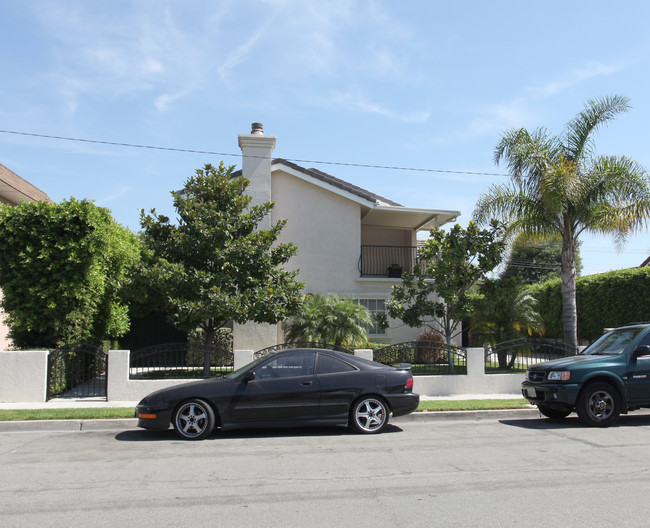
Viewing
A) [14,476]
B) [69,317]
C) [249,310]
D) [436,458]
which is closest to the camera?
[14,476]

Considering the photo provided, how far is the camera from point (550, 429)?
9.52 metres

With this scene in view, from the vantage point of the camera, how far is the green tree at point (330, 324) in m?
16.2

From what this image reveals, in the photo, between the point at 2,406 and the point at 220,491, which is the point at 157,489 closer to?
the point at 220,491

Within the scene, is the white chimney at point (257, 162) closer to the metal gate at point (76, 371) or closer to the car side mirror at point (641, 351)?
the metal gate at point (76, 371)

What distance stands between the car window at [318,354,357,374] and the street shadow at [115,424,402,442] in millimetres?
1008

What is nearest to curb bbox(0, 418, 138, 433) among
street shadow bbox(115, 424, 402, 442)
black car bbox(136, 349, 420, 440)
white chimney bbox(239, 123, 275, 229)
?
street shadow bbox(115, 424, 402, 442)

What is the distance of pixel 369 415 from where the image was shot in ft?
29.8

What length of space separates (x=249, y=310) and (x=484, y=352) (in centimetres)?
583

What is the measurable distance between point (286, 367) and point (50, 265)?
6446 millimetres

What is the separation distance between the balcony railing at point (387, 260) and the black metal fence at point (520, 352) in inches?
253

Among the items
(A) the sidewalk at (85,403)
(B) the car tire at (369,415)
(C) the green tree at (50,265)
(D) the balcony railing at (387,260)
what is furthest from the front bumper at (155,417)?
(D) the balcony railing at (387,260)

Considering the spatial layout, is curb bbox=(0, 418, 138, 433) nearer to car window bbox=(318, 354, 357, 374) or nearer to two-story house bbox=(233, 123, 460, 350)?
car window bbox=(318, 354, 357, 374)

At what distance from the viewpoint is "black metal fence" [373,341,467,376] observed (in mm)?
14104

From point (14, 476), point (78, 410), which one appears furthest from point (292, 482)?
point (78, 410)
